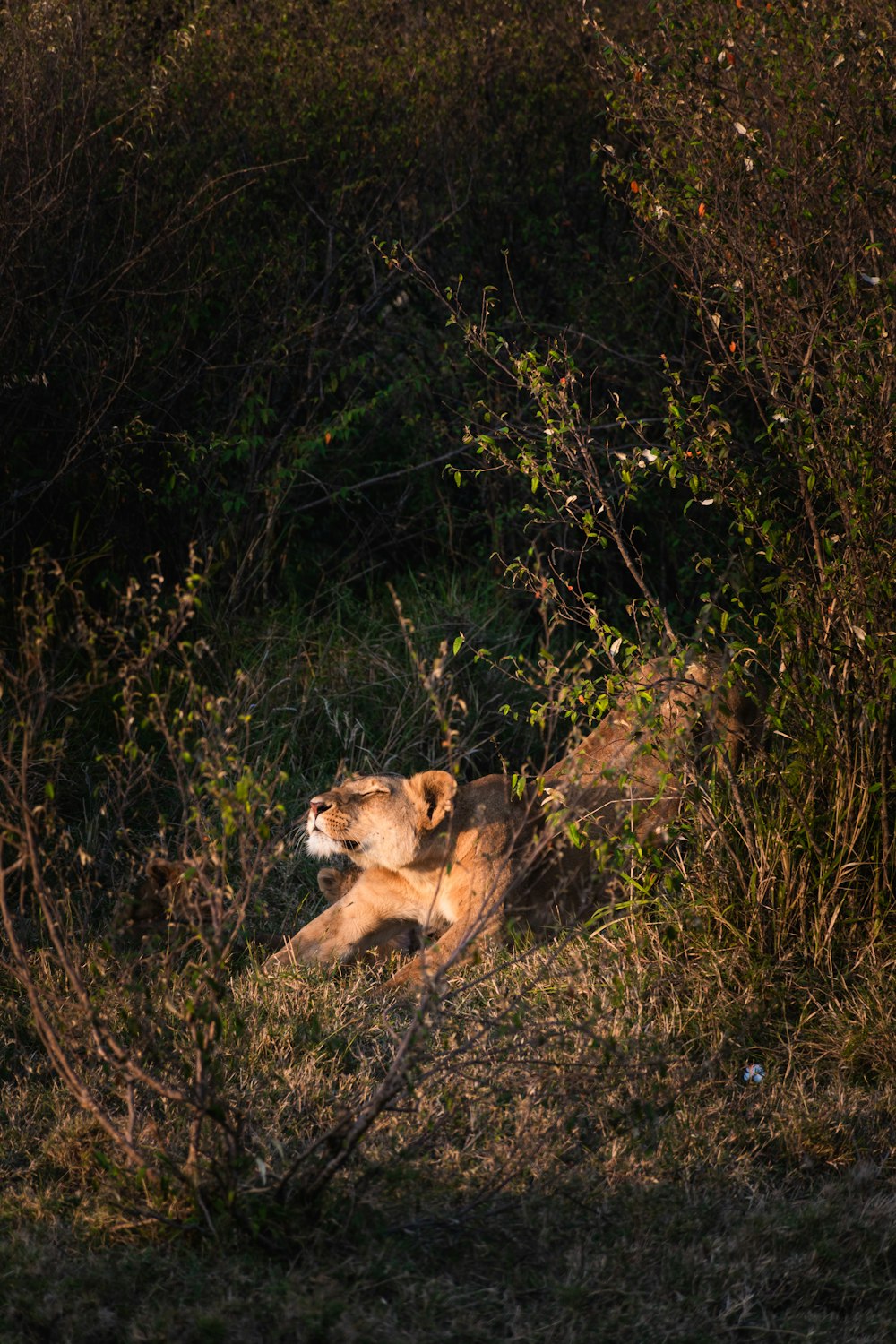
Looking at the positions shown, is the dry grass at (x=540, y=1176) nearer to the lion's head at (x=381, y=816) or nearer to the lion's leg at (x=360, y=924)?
the lion's leg at (x=360, y=924)

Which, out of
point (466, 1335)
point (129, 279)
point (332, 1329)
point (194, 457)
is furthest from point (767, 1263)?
point (129, 279)

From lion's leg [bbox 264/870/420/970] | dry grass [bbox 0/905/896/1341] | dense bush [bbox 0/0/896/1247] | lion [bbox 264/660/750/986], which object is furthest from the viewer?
lion's leg [bbox 264/870/420/970]

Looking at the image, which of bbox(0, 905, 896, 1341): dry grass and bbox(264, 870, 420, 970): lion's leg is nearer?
bbox(0, 905, 896, 1341): dry grass

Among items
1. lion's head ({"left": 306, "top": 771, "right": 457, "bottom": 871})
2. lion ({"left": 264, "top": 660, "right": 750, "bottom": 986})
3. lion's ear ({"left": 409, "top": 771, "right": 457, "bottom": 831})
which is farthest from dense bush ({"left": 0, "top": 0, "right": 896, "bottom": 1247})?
lion's ear ({"left": 409, "top": 771, "right": 457, "bottom": 831})

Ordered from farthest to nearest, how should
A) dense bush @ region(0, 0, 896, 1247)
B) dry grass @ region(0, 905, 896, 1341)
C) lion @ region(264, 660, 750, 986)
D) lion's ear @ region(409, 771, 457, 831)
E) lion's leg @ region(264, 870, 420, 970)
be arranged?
1. lion's leg @ region(264, 870, 420, 970)
2. lion's ear @ region(409, 771, 457, 831)
3. lion @ region(264, 660, 750, 986)
4. dense bush @ region(0, 0, 896, 1247)
5. dry grass @ region(0, 905, 896, 1341)

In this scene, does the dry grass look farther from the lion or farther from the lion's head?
the lion's head

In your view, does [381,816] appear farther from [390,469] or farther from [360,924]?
[390,469]

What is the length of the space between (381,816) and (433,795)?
0.63 feet

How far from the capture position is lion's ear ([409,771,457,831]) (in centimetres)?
538

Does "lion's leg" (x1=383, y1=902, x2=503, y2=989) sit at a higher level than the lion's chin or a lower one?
lower

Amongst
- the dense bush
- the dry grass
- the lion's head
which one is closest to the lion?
the lion's head

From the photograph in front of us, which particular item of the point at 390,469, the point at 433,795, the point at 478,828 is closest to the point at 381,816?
the point at 433,795

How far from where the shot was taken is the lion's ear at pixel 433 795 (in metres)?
5.38

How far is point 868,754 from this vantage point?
5.07 m
